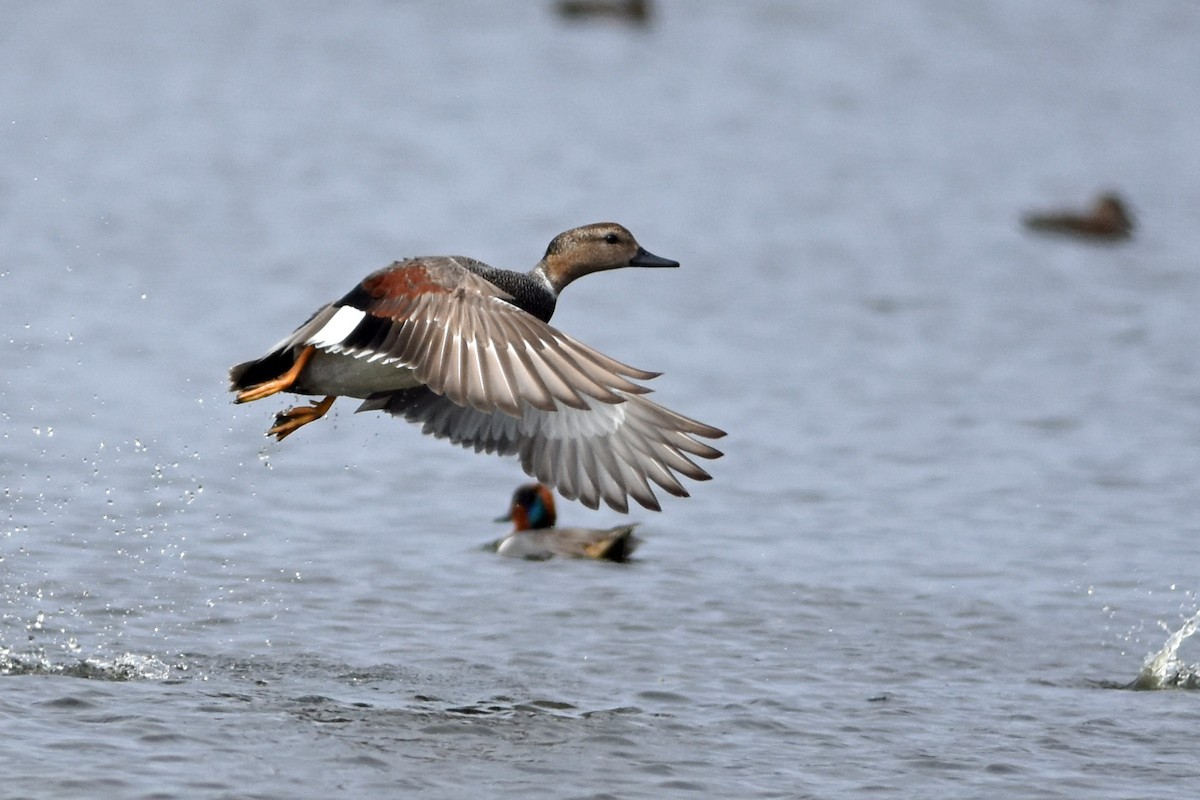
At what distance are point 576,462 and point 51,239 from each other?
8.44 m

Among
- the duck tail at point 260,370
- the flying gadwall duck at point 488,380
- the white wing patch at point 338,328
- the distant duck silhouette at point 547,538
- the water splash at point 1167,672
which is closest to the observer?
the flying gadwall duck at point 488,380

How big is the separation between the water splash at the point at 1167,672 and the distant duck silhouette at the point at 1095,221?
9524mm

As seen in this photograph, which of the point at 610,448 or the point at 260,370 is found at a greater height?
the point at 260,370

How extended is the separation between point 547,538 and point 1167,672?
110 inches

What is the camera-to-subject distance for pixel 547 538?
8.66 meters

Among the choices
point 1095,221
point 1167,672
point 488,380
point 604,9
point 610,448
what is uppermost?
point 604,9

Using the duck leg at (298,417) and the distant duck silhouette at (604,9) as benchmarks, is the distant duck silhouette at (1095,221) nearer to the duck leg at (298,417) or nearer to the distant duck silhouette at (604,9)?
the distant duck silhouette at (604,9)

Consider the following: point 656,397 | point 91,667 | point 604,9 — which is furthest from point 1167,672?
point 604,9

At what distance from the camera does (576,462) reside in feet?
19.4

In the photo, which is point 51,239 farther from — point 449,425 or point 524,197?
point 449,425

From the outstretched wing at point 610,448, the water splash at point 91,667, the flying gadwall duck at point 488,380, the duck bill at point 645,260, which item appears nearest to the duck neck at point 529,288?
the flying gadwall duck at point 488,380

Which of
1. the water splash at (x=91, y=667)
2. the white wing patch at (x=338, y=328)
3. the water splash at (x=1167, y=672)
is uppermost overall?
the white wing patch at (x=338, y=328)

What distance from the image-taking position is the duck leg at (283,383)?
622 cm

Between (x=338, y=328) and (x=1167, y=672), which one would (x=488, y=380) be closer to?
(x=338, y=328)
